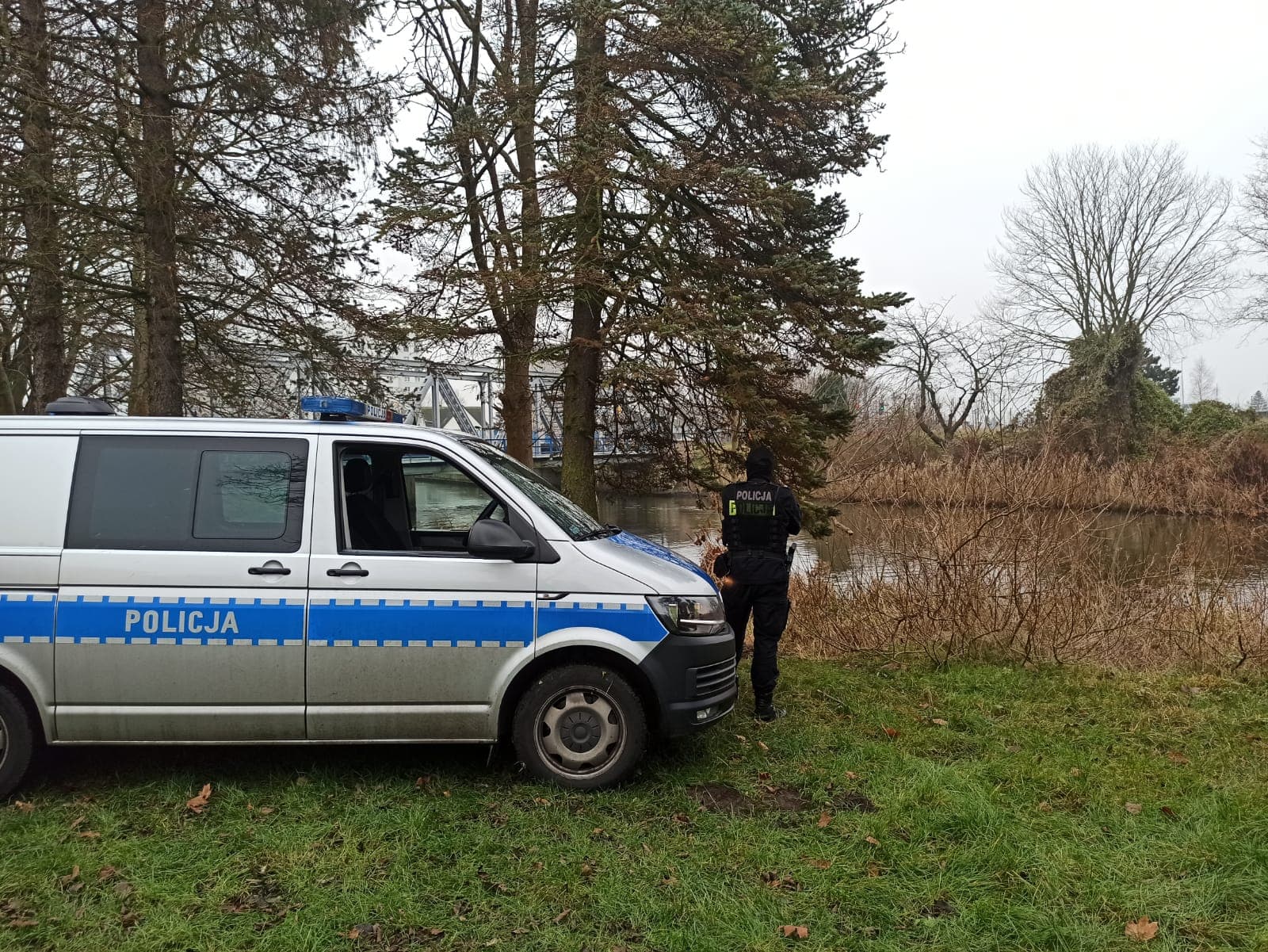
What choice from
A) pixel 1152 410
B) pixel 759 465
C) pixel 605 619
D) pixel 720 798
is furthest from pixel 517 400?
pixel 1152 410

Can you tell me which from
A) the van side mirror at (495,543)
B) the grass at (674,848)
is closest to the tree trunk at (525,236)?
the van side mirror at (495,543)

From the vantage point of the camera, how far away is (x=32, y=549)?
167 inches

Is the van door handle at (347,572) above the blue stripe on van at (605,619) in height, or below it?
above

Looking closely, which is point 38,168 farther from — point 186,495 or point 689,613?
point 689,613

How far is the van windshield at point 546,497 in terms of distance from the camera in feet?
15.5

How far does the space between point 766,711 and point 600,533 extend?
6.02 ft

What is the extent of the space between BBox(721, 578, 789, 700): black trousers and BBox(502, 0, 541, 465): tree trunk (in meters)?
3.86

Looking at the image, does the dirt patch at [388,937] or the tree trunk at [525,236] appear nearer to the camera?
the dirt patch at [388,937]

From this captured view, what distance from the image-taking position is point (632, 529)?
18.9m

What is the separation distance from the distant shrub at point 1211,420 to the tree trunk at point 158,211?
2816cm

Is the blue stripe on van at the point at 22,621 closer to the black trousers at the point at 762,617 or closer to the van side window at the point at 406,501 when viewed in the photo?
the van side window at the point at 406,501

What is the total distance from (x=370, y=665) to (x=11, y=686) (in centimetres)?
178

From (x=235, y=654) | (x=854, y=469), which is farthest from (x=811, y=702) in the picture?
(x=854, y=469)

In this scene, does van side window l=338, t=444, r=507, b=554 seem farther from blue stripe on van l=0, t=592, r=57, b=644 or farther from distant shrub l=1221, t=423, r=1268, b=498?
distant shrub l=1221, t=423, r=1268, b=498
